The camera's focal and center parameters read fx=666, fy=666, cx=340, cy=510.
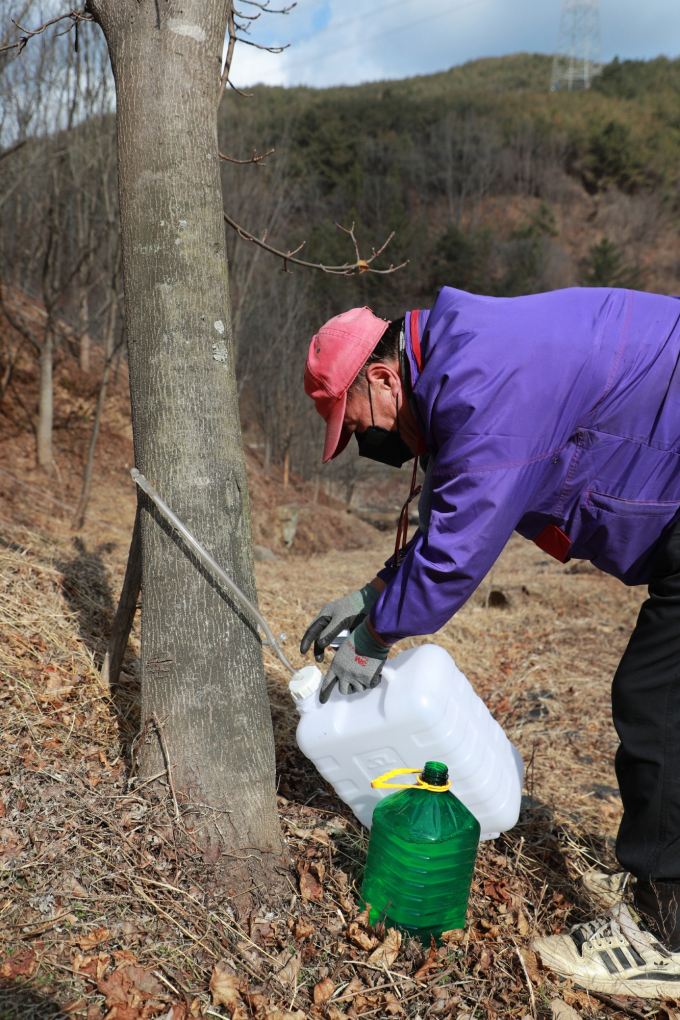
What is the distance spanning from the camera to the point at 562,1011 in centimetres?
188

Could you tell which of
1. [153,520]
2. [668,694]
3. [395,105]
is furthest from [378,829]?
[395,105]

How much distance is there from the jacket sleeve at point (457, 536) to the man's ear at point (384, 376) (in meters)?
0.32

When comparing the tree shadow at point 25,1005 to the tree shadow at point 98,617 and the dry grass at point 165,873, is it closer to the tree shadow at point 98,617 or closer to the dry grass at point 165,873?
the dry grass at point 165,873

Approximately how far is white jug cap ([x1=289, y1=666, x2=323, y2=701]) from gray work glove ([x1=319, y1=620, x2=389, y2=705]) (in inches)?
5.8

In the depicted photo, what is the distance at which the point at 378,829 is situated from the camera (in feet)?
7.00

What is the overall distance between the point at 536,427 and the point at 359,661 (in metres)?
0.91

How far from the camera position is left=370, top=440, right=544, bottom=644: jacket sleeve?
176 cm

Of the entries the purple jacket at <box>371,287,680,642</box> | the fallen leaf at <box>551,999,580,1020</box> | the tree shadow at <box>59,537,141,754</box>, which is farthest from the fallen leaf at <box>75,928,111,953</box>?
the fallen leaf at <box>551,999,580,1020</box>

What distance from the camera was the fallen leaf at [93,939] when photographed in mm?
1778

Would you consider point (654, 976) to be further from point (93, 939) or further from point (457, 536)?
point (93, 939)

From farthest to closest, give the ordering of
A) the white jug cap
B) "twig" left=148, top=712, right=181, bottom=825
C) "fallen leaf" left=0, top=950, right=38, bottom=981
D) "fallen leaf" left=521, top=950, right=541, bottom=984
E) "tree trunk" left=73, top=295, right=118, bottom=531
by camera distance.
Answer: "tree trunk" left=73, top=295, right=118, bottom=531 → the white jug cap → "twig" left=148, top=712, right=181, bottom=825 → "fallen leaf" left=521, top=950, right=541, bottom=984 → "fallen leaf" left=0, top=950, right=38, bottom=981

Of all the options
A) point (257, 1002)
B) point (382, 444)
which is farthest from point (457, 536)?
point (257, 1002)

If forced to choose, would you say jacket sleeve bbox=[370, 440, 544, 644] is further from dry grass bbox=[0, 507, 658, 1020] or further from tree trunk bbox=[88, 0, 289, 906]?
dry grass bbox=[0, 507, 658, 1020]

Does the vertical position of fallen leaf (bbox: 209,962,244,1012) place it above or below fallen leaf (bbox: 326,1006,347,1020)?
above
